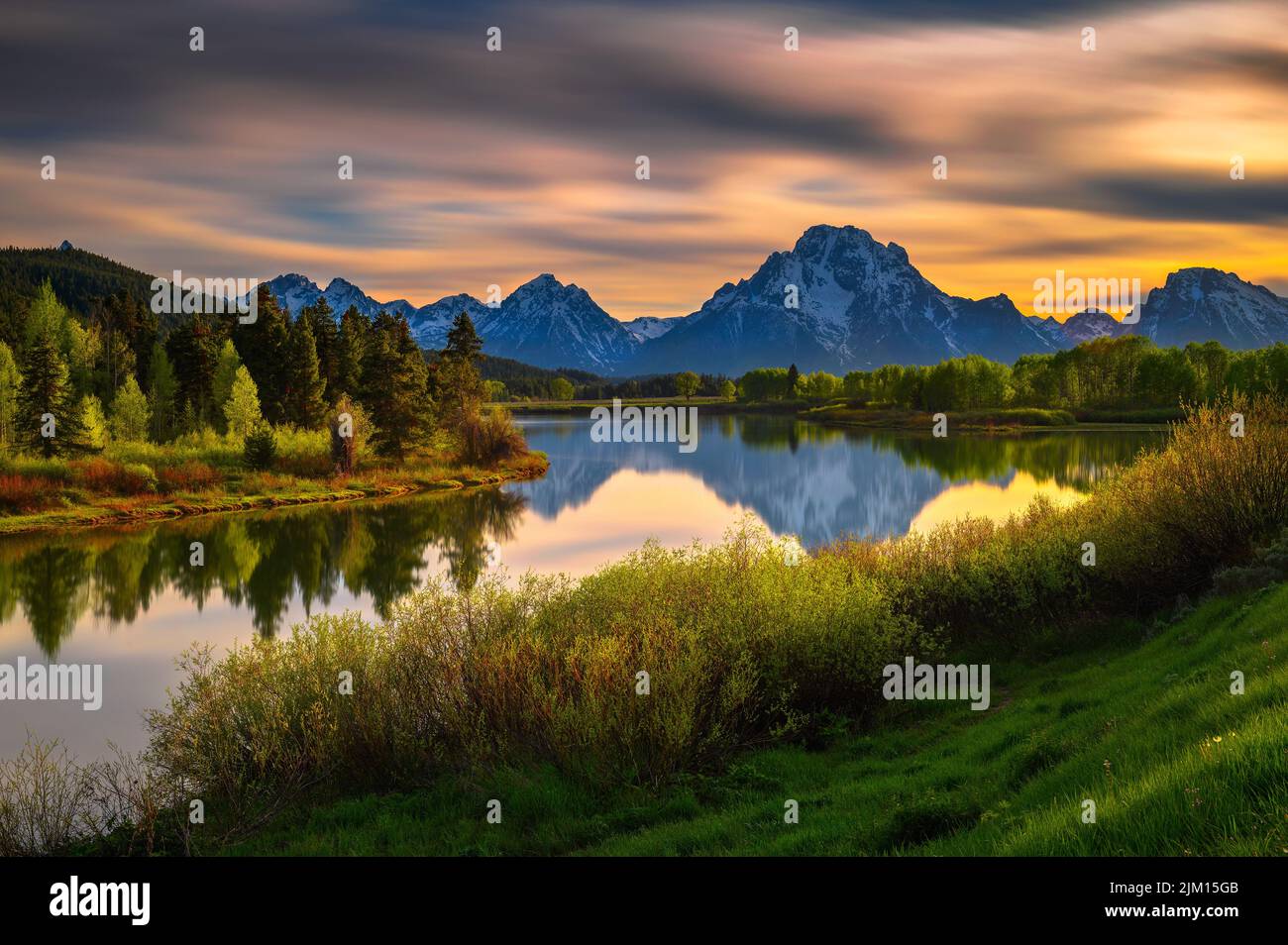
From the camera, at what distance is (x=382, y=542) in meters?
48.5

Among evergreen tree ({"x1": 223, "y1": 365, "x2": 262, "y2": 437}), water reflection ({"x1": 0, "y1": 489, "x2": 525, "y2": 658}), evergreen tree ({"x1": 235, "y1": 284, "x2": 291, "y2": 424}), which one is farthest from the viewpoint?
evergreen tree ({"x1": 235, "y1": 284, "x2": 291, "y2": 424})

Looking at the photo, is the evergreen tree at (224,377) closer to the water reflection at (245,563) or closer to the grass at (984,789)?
the water reflection at (245,563)

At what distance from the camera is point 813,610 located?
1875cm

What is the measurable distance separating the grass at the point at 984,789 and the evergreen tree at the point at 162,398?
78.0 metres

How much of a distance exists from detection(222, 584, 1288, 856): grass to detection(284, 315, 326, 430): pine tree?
75.2 metres

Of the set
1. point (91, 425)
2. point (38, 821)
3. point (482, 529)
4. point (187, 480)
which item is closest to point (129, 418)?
point (91, 425)

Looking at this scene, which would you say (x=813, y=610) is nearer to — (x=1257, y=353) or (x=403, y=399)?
(x=403, y=399)

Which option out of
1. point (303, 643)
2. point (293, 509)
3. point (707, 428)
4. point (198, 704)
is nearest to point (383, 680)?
point (303, 643)

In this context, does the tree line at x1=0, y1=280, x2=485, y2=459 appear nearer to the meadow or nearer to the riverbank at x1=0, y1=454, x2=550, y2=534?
the riverbank at x1=0, y1=454, x2=550, y2=534

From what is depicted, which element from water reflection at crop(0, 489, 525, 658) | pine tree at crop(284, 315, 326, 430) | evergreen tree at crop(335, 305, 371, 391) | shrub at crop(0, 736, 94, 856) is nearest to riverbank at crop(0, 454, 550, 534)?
water reflection at crop(0, 489, 525, 658)

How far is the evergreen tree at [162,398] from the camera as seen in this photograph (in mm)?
80438

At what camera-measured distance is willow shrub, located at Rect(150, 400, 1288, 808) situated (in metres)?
15.2

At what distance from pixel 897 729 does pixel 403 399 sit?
6937 cm
